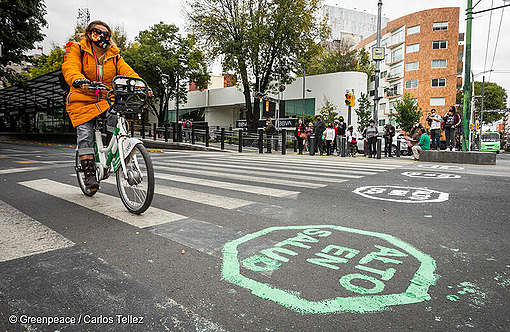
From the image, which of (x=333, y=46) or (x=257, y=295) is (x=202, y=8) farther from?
(x=333, y=46)

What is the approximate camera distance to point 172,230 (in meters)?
2.95

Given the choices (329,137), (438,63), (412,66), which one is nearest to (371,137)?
(329,137)

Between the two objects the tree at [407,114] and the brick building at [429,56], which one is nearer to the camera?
the tree at [407,114]

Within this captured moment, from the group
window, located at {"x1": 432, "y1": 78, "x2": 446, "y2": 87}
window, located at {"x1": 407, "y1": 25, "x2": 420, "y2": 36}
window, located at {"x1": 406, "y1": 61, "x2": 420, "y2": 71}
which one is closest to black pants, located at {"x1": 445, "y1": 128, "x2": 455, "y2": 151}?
window, located at {"x1": 432, "y1": 78, "x2": 446, "y2": 87}

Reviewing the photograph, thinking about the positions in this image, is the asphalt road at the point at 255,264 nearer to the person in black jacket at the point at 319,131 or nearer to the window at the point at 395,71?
the person in black jacket at the point at 319,131

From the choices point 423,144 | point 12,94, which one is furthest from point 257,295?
point 12,94

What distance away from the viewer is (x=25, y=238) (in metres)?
2.75

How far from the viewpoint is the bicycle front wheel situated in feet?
10.9

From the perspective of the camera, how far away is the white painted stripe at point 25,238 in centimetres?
246

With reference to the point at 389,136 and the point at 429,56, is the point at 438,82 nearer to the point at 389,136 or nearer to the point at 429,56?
the point at 429,56

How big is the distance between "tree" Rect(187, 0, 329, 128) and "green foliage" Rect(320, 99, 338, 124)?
4463 millimetres

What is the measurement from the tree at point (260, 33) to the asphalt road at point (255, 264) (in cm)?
2367

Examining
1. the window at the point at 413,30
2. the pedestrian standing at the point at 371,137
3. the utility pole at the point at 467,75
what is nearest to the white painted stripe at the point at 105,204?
the utility pole at the point at 467,75

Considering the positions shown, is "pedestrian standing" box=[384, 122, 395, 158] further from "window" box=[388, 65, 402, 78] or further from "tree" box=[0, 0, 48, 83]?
"window" box=[388, 65, 402, 78]
